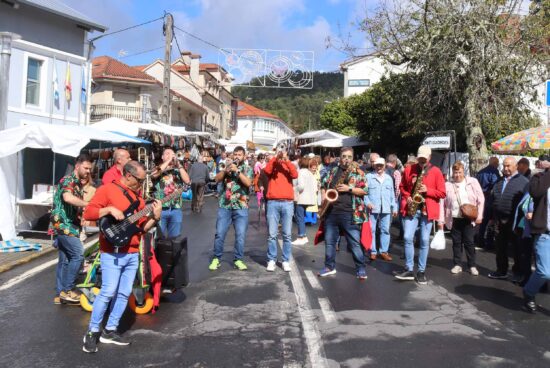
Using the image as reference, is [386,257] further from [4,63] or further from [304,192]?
[4,63]

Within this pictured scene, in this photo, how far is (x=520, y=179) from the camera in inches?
324

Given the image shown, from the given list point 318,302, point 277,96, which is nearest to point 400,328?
point 318,302

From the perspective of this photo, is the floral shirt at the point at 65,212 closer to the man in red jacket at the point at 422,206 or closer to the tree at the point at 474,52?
the man in red jacket at the point at 422,206

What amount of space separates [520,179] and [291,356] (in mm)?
5507

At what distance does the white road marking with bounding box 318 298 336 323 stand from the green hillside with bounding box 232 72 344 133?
293 feet

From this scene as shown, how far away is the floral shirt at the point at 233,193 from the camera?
7855 millimetres

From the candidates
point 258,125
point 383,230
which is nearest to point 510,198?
point 383,230

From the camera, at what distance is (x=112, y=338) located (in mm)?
4781

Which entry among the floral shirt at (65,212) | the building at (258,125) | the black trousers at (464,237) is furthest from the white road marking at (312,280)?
the building at (258,125)

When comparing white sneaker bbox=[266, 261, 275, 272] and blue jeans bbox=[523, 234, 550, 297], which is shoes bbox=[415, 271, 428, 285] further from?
white sneaker bbox=[266, 261, 275, 272]

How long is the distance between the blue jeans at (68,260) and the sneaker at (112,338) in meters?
1.52

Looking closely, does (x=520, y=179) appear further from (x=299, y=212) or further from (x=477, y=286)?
(x=299, y=212)

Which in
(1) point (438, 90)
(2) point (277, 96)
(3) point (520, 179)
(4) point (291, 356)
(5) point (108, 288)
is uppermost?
(2) point (277, 96)

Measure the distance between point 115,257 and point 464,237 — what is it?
5706 millimetres
